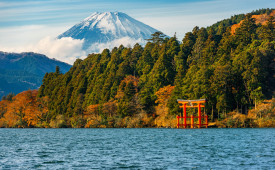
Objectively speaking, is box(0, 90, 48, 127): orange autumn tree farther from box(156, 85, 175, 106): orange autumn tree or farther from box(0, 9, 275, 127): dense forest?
box(156, 85, 175, 106): orange autumn tree

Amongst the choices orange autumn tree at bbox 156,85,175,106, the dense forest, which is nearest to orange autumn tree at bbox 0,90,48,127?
the dense forest

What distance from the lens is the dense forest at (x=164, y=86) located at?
81312 millimetres

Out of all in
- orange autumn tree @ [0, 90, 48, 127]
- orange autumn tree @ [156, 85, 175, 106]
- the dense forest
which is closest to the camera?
the dense forest

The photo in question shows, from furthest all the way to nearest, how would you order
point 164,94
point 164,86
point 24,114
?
point 24,114
point 164,86
point 164,94

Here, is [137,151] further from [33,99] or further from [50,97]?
[50,97]

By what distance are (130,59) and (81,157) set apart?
3695 inches

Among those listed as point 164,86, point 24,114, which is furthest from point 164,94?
point 24,114

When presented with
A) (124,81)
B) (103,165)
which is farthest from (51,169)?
(124,81)

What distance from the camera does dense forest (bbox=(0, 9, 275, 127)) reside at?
81.3m

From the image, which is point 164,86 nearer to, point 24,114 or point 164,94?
point 164,94

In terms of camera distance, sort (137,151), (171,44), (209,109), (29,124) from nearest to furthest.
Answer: (137,151) < (209,109) < (29,124) < (171,44)

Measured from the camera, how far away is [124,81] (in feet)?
350

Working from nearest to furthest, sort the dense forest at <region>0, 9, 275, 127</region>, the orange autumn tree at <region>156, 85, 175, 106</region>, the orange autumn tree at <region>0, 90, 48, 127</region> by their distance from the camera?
the dense forest at <region>0, 9, 275, 127</region> < the orange autumn tree at <region>156, 85, 175, 106</region> < the orange autumn tree at <region>0, 90, 48, 127</region>

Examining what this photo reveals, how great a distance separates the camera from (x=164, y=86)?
9425 centimetres
